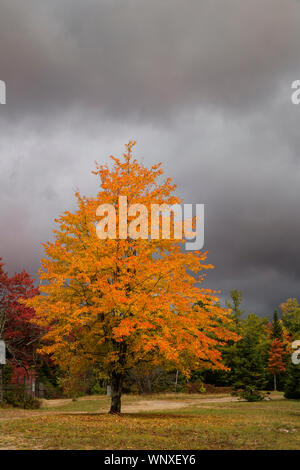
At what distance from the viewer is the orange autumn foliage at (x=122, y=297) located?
14.8 m

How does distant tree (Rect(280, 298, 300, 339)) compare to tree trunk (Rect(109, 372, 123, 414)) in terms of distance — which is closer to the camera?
tree trunk (Rect(109, 372, 123, 414))

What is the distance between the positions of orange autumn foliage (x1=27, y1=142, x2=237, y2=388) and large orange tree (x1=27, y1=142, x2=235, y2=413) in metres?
0.04

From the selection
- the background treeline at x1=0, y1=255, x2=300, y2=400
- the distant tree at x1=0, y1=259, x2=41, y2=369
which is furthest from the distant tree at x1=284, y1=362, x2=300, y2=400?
the distant tree at x1=0, y1=259, x2=41, y2=369

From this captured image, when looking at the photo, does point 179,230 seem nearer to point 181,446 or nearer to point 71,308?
point 71,308

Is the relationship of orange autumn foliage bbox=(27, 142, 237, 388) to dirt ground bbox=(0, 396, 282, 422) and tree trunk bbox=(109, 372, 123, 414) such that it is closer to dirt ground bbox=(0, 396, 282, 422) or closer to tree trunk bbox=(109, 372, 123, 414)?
tree trunk bbox=(109, 372, 123, 414)

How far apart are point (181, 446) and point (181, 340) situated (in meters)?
5.76

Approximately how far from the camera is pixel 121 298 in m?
14.0

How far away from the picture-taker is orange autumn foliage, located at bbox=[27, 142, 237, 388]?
14.8 meters

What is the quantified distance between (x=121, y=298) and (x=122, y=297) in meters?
0.14

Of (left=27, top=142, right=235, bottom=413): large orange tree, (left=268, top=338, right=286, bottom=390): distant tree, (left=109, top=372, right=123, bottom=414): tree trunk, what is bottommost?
(left=268, top=338, right=286, bottom=390): distant tree

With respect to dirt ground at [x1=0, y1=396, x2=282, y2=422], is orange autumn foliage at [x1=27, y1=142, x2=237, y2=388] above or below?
above

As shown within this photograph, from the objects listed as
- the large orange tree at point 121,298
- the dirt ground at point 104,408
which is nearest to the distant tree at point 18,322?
the dirt ground at point 104,408
